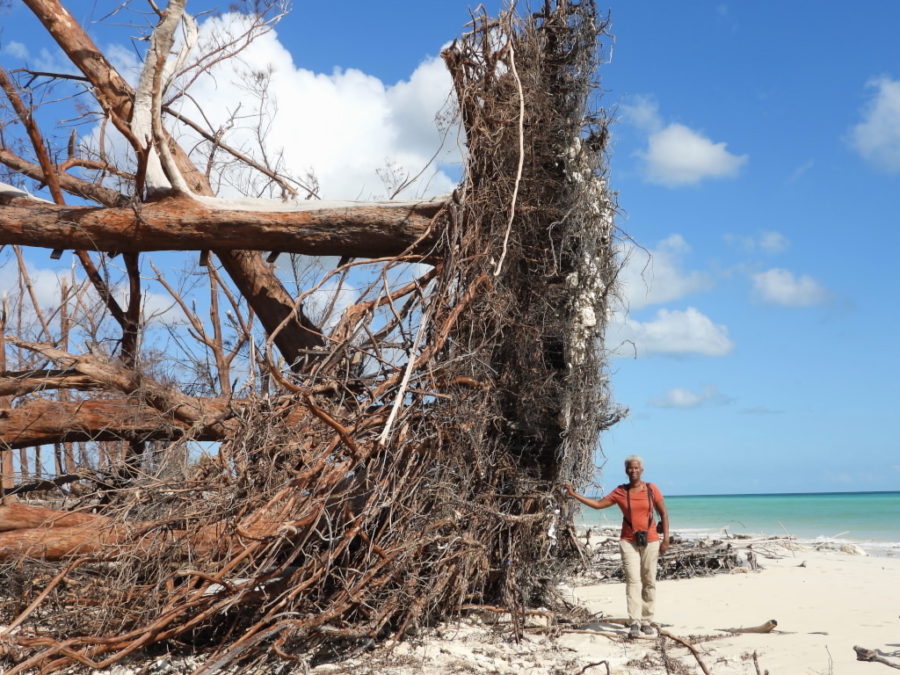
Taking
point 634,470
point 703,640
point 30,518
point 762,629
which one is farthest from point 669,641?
point 30,518

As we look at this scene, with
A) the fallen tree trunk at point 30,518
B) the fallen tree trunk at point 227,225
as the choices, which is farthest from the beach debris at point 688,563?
the fallen tree trunk at point 30,518

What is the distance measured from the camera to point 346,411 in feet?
18.1

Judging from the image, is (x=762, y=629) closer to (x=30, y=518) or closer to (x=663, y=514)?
(x=663, y=514)

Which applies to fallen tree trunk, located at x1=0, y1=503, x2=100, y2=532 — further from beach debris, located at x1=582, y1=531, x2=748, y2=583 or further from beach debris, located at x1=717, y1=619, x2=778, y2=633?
beach debris, located at x1=582, y1=531, x2=748, y2=583

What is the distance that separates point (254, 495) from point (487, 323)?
202cm

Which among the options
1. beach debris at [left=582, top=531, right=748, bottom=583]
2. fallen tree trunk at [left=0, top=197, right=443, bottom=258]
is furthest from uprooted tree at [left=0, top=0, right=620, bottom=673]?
beach debris at [left=582, top=531, right=748, bottom=583]

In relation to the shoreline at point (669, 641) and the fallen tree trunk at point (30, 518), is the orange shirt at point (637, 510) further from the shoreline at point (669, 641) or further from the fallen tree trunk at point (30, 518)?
the fallen tree trunk at point (30, 518)

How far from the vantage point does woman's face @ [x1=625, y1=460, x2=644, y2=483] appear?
633 cm

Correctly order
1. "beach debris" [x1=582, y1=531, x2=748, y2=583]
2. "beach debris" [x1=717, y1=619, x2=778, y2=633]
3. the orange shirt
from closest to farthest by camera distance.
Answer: "beach debris" [x1=717, y1=619, x2=778, y2=633], the orange shirt, "beach debris" [x1=582, y1=531, x2=748, y2=583]

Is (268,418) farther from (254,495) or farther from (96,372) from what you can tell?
(96,372)

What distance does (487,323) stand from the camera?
231 inches

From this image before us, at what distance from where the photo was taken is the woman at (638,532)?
20.1ft

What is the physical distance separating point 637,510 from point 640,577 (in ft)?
1.71

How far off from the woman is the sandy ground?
29 centimetres
